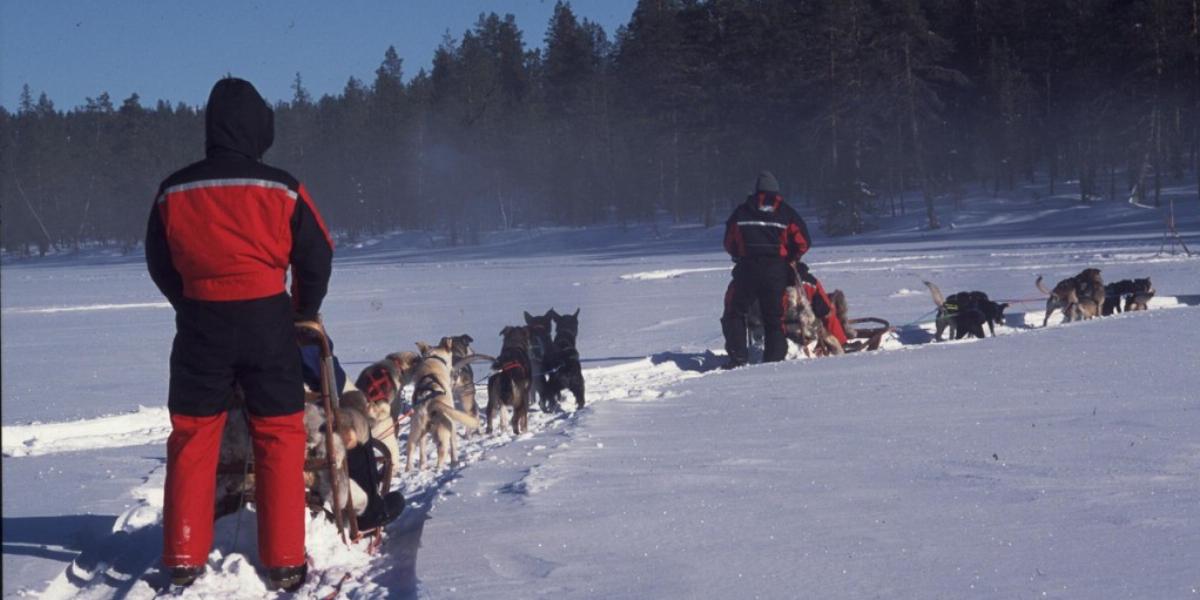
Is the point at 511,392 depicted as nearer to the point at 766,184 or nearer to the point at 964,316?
the point at 766,184

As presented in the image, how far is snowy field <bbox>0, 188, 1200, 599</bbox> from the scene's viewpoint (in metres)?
2.84

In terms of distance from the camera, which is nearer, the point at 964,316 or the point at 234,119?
the point at 234,119

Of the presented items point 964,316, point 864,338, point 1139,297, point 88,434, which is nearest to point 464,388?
point 88,434

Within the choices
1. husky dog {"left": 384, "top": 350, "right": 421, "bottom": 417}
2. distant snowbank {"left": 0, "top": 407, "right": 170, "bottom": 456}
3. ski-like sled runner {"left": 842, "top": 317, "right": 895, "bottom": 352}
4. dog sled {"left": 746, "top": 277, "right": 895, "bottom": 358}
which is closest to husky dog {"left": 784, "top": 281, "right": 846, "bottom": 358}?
dog sled {"left": 746, "top": 277, "right": 895, "bottom": 358}

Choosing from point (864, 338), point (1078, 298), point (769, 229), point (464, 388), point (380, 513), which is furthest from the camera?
point (1078, 298)

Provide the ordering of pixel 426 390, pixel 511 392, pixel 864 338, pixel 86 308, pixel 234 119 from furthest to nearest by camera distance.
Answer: pixel 86 308 → pixel 864 338 → pixel 511 392 → pixel 426 390 → pixel 234 119

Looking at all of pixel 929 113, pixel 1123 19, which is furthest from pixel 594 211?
pixel 1123 19

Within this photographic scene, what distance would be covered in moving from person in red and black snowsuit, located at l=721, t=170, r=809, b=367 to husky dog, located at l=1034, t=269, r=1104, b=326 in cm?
373

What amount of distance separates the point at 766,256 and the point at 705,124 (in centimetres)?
3484

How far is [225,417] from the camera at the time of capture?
3326mm

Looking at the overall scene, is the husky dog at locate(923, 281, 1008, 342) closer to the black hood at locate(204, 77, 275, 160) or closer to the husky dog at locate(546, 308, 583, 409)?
the husky dog at locate(546, 308, 583, 409)

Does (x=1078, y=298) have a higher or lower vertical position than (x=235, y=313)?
lower

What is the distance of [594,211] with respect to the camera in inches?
2280

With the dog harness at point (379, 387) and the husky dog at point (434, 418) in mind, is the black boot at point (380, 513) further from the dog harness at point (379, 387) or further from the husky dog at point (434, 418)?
the husky dog at point (434, 418)
